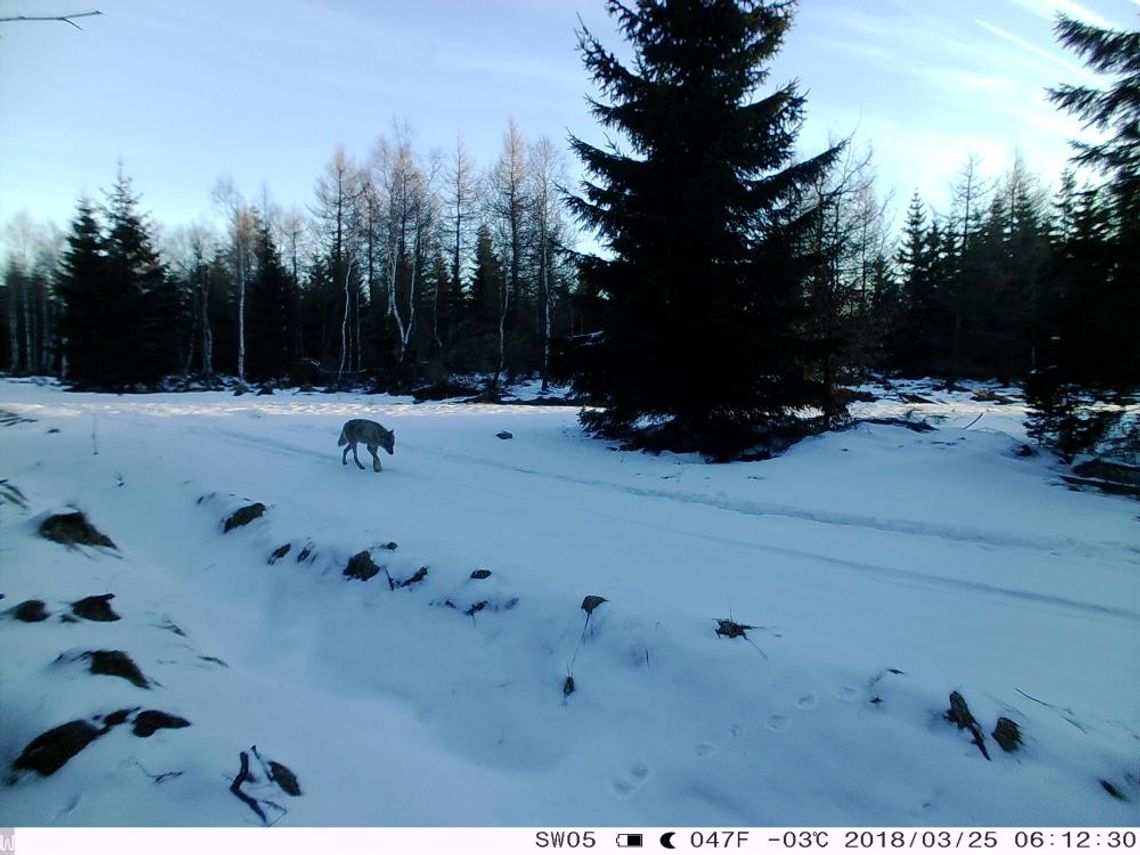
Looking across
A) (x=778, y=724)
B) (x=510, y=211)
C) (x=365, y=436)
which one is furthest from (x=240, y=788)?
(x=510, y=211)

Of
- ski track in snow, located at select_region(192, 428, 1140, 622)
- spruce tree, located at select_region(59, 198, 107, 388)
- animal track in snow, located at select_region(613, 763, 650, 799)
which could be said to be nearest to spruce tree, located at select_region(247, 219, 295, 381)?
spruce tree, located at select_region(59, 198, 107, 388)

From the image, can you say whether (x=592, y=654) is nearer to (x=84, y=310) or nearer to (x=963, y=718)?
(x=963, y=718)

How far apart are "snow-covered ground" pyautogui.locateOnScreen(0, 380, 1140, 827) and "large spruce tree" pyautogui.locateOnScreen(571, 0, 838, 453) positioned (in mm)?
3509

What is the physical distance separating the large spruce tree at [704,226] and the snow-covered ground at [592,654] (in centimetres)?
351

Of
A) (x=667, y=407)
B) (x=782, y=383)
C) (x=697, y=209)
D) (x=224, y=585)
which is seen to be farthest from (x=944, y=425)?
(x=224, y=585)

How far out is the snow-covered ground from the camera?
10.3ft

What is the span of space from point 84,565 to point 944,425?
16587 millimetres

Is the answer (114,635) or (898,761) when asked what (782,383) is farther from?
(114,635)

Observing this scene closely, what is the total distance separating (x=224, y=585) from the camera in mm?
6668

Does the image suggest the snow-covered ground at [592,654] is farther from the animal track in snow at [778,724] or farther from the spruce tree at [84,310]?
the spruce tree at [84,310]

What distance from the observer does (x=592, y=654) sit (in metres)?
4.55

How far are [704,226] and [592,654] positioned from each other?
1012 cm

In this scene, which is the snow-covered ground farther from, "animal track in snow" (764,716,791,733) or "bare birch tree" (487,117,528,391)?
"bare birch tree" (487,117,528,391)
